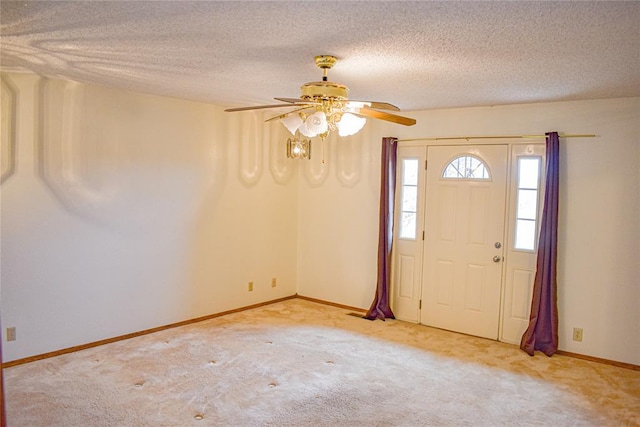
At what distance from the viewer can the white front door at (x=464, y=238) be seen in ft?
16.8

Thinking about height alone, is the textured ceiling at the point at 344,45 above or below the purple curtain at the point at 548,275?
→ above

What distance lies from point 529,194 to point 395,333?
2.00 metres

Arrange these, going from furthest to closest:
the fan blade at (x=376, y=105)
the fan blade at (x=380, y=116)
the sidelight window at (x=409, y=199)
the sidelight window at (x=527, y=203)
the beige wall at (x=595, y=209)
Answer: the sidelight window at (x=409, y=199) < the sidelight window at (x=527, y=203) < the beige wall at (x=595, y=209) < the fan blade at (x=380, y=116) < the fan blade at (x=376, y=105)

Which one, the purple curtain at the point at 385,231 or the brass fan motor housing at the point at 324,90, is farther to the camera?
the purple curtain at the point at 385,231

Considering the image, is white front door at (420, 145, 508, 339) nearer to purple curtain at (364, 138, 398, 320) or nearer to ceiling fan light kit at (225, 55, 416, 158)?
purple curtain at (364, 138, 398, 320)

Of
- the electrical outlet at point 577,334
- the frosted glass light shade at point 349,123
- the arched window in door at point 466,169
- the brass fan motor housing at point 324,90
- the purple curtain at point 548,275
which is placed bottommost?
the electrical outlet at point 577,334

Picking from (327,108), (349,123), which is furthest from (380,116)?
(327,108)

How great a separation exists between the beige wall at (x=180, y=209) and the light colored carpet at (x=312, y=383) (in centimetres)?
44

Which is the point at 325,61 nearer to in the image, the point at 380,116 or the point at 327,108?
the point at 327,108

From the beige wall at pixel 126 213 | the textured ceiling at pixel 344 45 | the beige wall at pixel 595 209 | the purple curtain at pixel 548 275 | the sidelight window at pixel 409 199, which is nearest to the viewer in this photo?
the textured ceiling at pixel 344 45

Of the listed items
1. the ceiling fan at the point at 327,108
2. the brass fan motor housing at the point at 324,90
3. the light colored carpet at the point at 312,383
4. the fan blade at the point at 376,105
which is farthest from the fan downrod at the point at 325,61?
the light colored carpet at the point at 312,383

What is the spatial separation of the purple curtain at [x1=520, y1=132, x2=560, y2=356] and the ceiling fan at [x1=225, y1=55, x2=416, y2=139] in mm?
2006

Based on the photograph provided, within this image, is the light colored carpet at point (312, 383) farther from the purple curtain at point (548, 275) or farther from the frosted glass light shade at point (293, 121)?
the frosted glass light shade at point (293, 121)

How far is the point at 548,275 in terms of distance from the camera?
15.3ft
